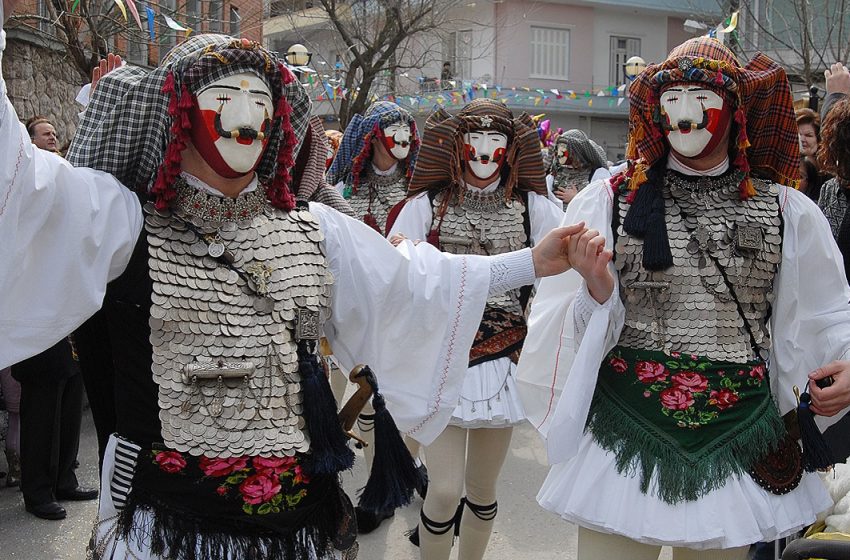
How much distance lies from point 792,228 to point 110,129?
219 centimetres

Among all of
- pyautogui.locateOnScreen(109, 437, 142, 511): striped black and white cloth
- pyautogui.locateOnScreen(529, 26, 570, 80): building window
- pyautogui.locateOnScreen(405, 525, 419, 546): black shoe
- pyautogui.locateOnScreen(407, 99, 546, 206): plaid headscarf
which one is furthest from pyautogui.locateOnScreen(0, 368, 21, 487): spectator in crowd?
pyautogui.locateOnScreen(529, 26, 570, 80): building window

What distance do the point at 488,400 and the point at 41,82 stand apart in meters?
11.0

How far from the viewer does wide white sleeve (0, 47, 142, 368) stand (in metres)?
2.13

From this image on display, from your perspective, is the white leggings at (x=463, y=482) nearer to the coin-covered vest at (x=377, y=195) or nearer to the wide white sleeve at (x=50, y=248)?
the wide white sleeve at (x=50, y=248)

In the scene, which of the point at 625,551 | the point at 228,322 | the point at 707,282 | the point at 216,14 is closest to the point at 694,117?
the point at 707,282

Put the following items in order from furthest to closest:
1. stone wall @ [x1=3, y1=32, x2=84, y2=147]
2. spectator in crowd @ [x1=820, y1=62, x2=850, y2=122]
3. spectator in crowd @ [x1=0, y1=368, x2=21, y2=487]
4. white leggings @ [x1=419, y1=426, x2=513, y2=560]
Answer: stone wall @ [x1=3, y1=32, x2=84, y2=147] → spectator in crowd @ [x1=0, y1=368, x2=21, y2=487] → spectator in crowd @ [x1=820, y1=62, x2=850, y2=122] → white leggings @ [x1=419, y1=426, x2=513, y2=560]

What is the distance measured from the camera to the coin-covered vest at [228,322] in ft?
7.88

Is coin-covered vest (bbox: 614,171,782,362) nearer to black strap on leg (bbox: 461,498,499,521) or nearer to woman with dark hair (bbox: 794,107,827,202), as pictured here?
black strap on leg (bbox: 461,498,499,521)

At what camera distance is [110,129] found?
7.94ft

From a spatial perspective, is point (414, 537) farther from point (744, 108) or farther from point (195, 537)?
point (744, 108)

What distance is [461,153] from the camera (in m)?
4.65

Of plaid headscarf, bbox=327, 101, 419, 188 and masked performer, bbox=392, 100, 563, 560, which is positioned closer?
masked performer, bbox=392, 100, 563, 560

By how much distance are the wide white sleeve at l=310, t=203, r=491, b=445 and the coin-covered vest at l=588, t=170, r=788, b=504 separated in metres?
0.61

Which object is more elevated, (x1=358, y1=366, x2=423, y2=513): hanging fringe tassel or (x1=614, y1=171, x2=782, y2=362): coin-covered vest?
(x1=614, y1=171, x2=782, y2=362): coin-covered vest
